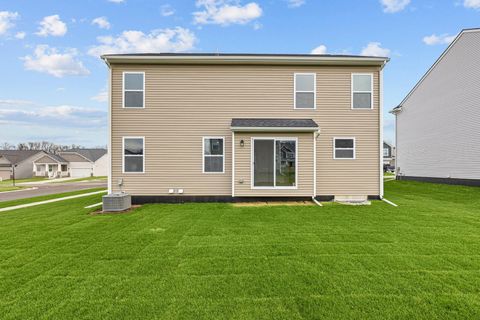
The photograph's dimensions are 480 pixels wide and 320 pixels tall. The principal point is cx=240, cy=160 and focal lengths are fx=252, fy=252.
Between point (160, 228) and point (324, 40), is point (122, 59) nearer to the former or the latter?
point (160, 228)

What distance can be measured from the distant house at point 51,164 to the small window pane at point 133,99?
43845 millimetres

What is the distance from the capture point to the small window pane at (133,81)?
1020 cm

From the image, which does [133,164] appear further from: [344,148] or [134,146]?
[344,148]

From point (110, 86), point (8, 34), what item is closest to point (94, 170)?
point (8, 34)

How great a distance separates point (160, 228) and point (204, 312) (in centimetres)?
387

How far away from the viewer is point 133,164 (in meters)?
10.1

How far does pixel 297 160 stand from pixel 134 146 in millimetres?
6511

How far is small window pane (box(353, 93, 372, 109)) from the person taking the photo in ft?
34.1

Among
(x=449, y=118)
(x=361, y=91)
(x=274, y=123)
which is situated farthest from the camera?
(x=449, y=118)

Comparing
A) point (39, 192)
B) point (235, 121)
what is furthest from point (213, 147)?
point (39, 192)

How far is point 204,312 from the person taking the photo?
9.37ft

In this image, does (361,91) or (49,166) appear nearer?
(361,91)

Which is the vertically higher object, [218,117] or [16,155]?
[218,117]

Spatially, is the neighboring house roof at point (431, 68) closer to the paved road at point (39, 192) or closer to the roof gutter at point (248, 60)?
the roof gutter at point (248, 60)
